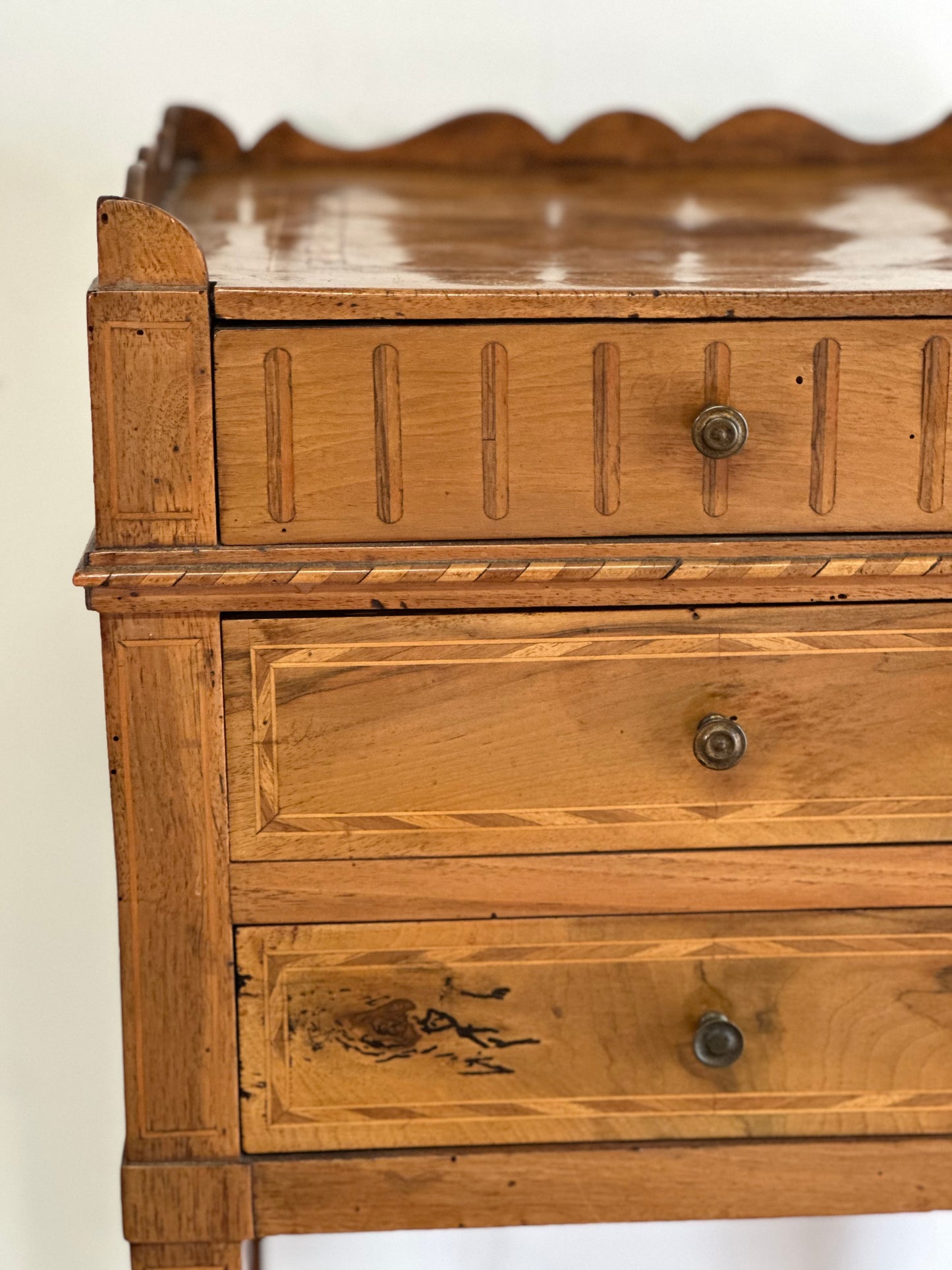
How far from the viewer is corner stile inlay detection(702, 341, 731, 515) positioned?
98 cm

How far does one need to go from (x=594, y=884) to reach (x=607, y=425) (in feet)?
1.09

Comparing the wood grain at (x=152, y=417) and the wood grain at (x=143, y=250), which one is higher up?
the wood grain at (x=143, y=250)

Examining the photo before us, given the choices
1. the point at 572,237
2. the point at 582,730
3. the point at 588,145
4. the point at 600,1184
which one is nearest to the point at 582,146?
the point at 588,145

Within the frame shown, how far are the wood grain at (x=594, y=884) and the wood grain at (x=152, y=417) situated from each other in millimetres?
255

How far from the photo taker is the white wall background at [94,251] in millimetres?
1563

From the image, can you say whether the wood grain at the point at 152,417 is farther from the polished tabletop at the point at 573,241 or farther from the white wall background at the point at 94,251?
the white wall background at the point at 94,251

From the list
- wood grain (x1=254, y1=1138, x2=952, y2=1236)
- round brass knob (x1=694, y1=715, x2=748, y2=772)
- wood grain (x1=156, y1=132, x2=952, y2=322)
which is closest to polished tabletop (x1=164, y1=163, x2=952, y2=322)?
wood grain (x1=156, y1=132, x2=952, y2=322)

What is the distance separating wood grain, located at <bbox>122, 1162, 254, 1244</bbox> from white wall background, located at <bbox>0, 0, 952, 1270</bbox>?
1.82ft

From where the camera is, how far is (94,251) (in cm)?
155

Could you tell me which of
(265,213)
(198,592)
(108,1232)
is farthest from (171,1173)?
(265,213)

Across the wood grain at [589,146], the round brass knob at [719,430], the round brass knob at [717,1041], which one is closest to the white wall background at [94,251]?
the wood grain at [589,146]

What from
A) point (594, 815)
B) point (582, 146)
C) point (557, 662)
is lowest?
point (594, 815)

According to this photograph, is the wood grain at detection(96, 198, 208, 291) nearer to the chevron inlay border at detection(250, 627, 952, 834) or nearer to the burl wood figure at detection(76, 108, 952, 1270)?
the burl wood figure at detection(76, 108, 952, 1270)

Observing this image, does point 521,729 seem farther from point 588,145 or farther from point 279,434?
point 588,145
